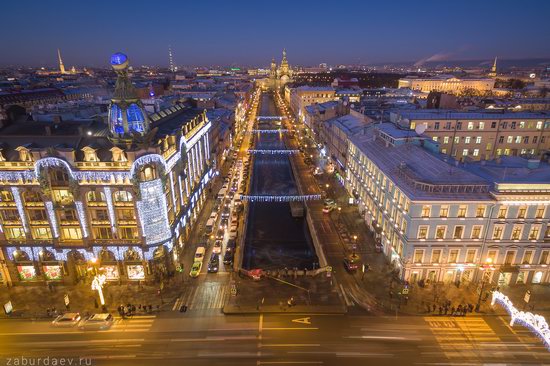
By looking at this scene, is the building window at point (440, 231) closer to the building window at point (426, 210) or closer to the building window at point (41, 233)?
the building window at point (426, 210)

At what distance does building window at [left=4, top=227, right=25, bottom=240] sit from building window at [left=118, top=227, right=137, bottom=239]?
1646 cm

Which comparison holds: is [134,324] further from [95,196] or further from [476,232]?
[476,232]

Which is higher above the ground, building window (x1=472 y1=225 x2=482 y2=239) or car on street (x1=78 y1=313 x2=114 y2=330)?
building window (x1=472 y1=225 x2=482 y2=239)

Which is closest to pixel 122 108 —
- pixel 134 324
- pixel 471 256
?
pixel 134 324

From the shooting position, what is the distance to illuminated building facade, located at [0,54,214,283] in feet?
170

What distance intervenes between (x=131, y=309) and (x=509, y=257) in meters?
59.7

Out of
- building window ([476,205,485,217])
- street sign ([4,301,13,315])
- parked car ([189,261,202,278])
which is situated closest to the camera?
street sign ([4,301,13,315])

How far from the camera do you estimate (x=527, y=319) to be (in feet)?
148

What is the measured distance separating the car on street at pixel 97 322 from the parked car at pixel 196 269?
14.4 m

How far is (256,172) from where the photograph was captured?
114750mm

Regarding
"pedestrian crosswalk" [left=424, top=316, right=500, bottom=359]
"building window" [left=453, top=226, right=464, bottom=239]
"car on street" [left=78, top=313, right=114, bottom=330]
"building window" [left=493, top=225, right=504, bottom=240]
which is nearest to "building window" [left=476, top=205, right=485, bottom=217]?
"building window" [left=453, top=226, right=464, bottom=239]

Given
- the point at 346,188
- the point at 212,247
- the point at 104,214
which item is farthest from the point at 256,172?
the point at 104,214

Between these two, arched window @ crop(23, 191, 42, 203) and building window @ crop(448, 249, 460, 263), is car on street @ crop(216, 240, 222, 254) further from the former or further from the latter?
building window @ crop(448, 249, 460, 263)

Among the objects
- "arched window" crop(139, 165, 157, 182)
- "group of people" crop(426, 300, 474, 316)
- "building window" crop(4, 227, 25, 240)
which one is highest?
"arched window" crop(139, 165, 157, 182)
